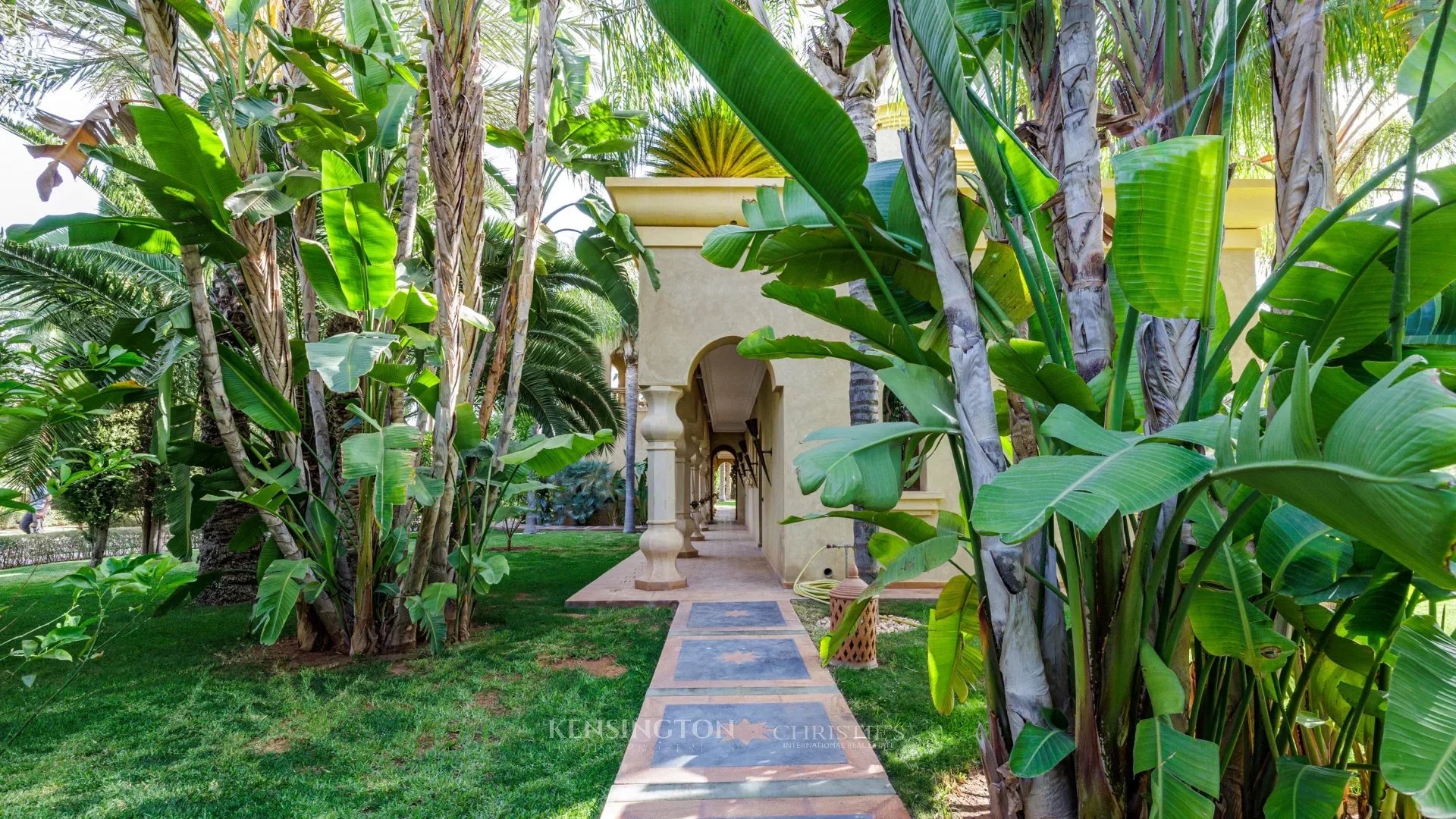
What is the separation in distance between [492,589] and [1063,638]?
7947mm

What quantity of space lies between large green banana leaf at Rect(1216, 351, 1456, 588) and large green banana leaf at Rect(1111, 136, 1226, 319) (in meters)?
0.40

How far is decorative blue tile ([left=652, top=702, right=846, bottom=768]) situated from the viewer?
11.5 feet

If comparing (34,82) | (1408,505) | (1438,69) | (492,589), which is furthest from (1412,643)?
(34,82)

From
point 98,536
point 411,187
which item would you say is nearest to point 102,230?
point 411,187

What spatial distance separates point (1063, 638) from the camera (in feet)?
6.65

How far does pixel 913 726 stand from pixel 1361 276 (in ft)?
10.1

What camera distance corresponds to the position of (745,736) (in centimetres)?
382

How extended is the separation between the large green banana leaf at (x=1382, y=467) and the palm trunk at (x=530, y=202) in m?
5.38

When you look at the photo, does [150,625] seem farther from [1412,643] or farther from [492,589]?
[1412,643]

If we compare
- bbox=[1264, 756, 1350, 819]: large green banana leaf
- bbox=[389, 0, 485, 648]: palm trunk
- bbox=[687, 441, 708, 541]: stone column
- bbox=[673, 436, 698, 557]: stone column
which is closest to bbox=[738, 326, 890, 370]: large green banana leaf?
bbox=[1264, 756, 1350, 819]: large green banana leaf

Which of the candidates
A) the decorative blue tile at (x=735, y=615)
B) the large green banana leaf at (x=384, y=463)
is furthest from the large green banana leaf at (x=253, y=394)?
the decorative blue tile at (x=735, y=615)

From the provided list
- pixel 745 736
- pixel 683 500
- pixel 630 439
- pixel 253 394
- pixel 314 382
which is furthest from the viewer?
pixel 630 439

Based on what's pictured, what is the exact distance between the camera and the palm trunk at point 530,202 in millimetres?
5793

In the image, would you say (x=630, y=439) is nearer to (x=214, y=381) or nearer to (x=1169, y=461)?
(x=214, y=381)
